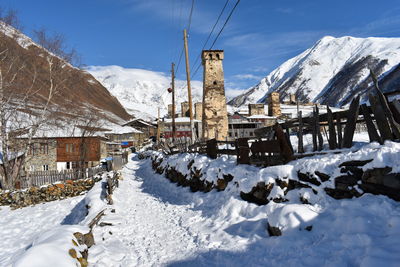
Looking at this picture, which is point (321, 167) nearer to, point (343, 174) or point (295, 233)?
point (343, 174)

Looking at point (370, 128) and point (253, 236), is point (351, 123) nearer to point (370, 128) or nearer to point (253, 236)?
point (370, 128)

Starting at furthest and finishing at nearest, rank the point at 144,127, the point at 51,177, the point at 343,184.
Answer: the point at 144,127 < the point at 51,177 < the point at 343,184

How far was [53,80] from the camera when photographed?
22719mm

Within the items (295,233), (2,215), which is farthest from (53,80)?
(295,233)

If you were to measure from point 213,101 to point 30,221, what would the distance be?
1775 centimetres

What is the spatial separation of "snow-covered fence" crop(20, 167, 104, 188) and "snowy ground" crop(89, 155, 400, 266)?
15.9 meters

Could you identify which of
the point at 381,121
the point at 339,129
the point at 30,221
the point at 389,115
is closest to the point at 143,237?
the point at 339,129

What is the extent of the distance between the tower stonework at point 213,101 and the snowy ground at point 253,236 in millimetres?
17344

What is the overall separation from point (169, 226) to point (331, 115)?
18.2ft

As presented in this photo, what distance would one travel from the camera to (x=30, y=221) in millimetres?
13898

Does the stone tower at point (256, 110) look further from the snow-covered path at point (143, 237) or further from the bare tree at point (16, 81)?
the snow-covered path at point (143, 237)

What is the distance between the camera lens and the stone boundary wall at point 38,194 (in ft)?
58.2

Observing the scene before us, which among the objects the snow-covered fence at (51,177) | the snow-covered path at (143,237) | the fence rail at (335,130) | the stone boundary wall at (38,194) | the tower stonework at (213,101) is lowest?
the stone boundary wall at (38,194)

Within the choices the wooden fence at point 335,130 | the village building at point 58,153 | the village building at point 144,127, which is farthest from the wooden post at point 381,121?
the village building at point 144,127
